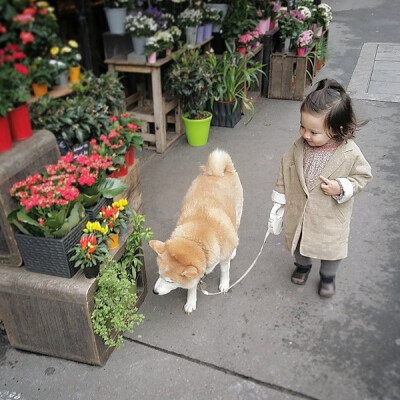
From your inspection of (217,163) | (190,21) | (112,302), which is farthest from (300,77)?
(112,302)

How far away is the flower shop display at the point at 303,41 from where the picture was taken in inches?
257

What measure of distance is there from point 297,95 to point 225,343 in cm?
518

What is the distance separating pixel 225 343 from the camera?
2.75 metres

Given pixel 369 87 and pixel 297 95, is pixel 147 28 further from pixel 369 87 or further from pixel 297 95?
pixel 369 87

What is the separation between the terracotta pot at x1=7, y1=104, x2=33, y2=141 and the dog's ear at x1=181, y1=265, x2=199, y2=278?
4.25 feet

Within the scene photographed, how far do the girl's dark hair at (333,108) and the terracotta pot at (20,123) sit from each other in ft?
5.52

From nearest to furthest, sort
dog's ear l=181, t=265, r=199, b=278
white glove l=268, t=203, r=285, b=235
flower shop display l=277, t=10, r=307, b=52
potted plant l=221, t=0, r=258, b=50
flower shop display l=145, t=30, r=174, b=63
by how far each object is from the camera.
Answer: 1. dog's ear l=181, t=265, r=199, b=278
2. white glove l=268, t=203, r=285, b=235
3. flower shop display l=145, t=30, r=174, b=63
4. potted plant l=221, t=0, r=258, b=50
5. flower shop display l=277, t=10, r=307, b=52

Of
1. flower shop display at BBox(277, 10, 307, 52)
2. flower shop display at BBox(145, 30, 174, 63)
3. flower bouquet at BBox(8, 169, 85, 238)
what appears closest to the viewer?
flower bouquet at BBox(8, 169, 85, 238)

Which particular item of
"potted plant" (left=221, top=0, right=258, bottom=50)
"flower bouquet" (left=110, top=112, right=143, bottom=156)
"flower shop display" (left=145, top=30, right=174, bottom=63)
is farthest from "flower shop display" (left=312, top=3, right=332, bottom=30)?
"flower bouquet" (left=110, top=112, right=143, bottom=156)

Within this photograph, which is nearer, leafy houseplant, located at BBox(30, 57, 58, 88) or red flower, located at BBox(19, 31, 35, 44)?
red flower, located at BBox(19, 31, 35, 44)

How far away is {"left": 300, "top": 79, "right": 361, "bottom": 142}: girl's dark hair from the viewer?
7.82ft

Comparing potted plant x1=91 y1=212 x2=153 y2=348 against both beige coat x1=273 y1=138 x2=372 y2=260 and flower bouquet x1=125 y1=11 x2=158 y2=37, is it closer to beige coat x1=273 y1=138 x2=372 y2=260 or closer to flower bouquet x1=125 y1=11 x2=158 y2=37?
beige coat x1=273 y1=138 x2=372 y2=260

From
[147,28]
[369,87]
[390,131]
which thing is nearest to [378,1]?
[369,87]

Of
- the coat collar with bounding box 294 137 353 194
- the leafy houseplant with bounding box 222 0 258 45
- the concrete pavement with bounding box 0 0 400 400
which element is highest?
the leafy houseplant with bounding box 222 0 258 45
